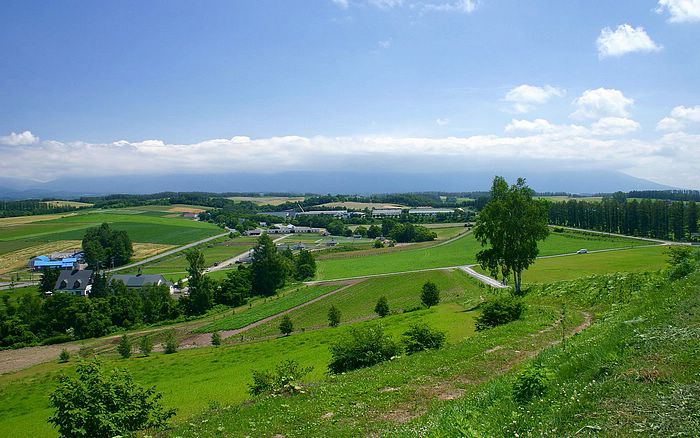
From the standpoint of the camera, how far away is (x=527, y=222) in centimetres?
3672

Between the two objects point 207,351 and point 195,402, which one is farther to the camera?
point 207,351

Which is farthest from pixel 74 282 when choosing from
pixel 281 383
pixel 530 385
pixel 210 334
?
pixel 530 385

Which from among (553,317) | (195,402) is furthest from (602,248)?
(195,402)

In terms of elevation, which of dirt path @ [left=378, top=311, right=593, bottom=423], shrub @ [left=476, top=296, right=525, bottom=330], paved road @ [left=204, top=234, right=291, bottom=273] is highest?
dirt path @ [left=378, top=311, right=593, bottom=423]

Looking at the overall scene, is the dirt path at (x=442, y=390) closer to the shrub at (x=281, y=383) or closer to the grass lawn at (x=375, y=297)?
the shrub at (x=281, y=383)

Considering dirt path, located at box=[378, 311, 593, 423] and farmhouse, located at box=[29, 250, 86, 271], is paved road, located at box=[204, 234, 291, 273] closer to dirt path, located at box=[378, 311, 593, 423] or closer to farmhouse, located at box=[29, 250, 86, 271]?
farmhouse, located at box=[29, 250, 86, 271]

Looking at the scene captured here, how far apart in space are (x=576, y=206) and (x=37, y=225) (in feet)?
623

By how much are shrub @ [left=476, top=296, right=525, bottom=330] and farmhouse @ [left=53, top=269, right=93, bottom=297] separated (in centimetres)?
8343

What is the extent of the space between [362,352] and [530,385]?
38.9 feet

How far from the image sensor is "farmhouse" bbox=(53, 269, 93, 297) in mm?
82500

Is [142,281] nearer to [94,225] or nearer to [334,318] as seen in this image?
[334,318]

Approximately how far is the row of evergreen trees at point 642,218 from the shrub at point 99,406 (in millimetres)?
94064

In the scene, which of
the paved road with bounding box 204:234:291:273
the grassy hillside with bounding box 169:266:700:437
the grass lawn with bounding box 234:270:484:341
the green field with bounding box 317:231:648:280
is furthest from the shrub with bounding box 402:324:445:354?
the paved road with bounding box 204:234:291:273

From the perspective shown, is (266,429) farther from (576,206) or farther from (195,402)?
(576,206)
